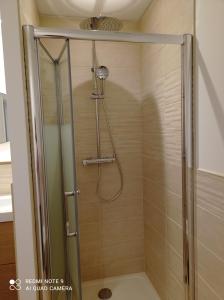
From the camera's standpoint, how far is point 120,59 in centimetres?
196

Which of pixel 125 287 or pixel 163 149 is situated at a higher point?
pixel 163 149

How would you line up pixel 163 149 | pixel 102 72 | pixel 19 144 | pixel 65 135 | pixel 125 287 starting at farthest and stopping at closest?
pixel 125 287 < pixel 102 72 < pixel 163 149 < pixel 65 135 < pixel 19 144

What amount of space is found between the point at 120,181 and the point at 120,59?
1082 millimetres

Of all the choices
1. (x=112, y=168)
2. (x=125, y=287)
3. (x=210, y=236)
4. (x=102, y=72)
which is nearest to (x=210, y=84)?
(x=210, y=236)

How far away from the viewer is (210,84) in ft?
3.61

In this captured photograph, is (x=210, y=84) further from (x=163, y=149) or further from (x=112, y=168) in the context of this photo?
(x=112, y=168)

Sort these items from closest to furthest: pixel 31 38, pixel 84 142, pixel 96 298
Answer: pixel 31 38 < pixel 96 298 < pixel 84 142

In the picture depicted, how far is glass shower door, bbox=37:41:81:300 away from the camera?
1173mm

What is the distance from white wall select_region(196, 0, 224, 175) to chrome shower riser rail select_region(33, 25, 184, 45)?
142 millimetres

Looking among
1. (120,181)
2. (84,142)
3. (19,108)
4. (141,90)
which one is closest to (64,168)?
(19,108)

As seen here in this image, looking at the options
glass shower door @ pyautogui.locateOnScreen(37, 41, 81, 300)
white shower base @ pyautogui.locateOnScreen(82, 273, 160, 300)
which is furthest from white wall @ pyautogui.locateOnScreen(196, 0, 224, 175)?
white shower base @ pyautogui.locateOnScreen(82, 273, 160, 300)

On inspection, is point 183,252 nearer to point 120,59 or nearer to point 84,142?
point 84,142

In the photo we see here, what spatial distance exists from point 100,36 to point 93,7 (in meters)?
0.87

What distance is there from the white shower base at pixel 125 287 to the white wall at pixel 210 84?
128 centimetres
